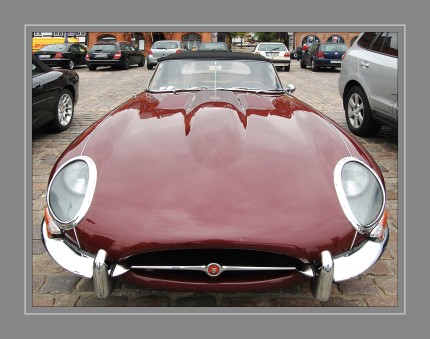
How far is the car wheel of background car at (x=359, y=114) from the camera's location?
18.8 ft

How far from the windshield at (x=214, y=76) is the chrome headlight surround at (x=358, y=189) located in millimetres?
1532

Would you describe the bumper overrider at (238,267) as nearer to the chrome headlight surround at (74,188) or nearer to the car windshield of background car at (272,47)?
the chrome headlight surround at (74,188)

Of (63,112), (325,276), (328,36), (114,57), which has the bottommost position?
(325,276)

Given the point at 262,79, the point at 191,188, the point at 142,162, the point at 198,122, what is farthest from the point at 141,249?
the point at 262,79

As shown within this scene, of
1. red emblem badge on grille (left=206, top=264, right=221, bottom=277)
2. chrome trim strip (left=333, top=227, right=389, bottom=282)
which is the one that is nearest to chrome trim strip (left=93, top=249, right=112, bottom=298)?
red emblem badge on grille (left=206, top=264, right=221, bottom=277)

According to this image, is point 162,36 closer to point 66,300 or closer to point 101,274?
point 66,300

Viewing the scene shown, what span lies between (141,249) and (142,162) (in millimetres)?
564

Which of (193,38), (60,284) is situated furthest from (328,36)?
(60,284)

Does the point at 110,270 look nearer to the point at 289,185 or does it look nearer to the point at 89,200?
the point at 89,200

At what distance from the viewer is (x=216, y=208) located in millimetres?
2109

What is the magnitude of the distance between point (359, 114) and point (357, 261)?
4149 millimetres

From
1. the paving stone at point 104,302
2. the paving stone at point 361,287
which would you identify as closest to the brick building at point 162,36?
the paving stone at point 104,302

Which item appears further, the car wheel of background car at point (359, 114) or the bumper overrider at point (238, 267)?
the car wheel of background car at point (359, 114)

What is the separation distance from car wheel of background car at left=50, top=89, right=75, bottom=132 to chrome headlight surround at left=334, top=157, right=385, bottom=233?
4771 mm
